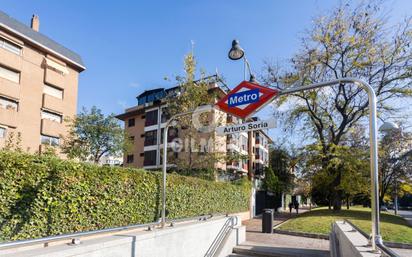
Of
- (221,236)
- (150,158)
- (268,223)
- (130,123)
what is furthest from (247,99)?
(130,123)

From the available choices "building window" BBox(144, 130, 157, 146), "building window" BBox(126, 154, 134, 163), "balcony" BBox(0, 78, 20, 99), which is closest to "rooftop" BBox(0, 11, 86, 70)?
"balcony" BBox(0, 78, 20, 99)

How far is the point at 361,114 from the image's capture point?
2144 cm

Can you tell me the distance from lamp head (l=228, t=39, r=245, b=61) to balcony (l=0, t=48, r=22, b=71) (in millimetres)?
20680

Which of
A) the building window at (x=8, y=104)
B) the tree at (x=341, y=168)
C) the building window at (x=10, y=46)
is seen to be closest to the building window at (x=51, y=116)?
the building window at (x=8, y=104)

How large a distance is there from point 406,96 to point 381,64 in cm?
289

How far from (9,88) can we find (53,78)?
3955 mm

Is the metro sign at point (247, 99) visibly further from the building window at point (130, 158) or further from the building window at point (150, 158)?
the building window at point (130, 158)

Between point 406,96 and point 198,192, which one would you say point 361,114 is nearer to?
point 406,96

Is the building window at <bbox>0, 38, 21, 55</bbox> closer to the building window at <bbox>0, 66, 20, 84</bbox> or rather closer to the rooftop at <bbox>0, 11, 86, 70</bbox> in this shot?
the rooftop at <bbox>0, 11, 86, 70</bbox>

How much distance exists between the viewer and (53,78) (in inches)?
1003

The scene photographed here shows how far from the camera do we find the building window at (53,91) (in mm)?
25041

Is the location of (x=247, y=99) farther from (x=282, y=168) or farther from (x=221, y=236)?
(x=282, y=168)

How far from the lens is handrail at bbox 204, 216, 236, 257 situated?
30.6 feet

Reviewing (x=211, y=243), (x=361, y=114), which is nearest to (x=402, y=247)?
(x=211, y=243)
